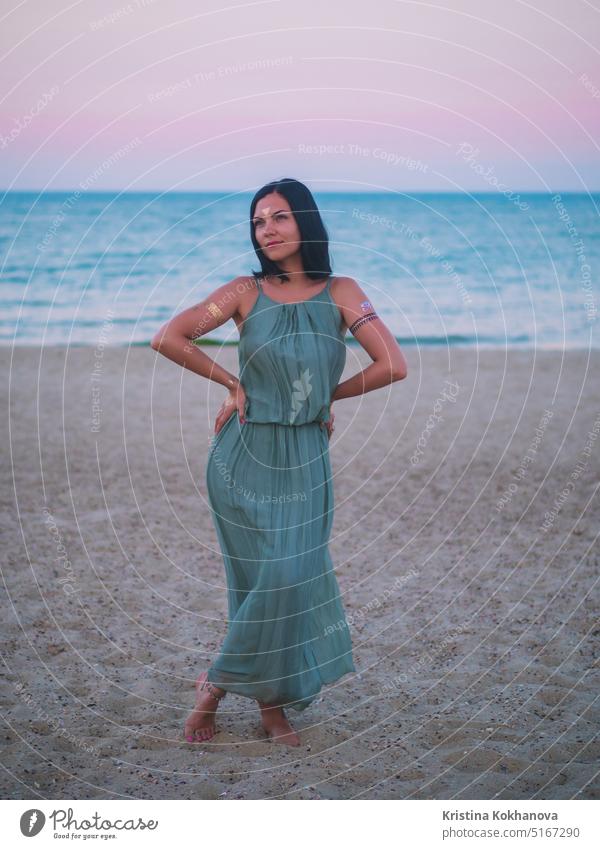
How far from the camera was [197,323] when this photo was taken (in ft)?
13.6

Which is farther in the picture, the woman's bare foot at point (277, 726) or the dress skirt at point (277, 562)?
the woman's bare foot at point (277, 726)

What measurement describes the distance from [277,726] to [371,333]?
2.02 meters

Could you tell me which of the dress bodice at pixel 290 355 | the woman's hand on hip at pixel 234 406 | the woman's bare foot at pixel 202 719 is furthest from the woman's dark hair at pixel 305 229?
the woman's bare foot at pixel 202 719

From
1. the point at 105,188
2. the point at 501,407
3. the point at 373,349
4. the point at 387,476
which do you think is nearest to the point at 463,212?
the point at 105,188

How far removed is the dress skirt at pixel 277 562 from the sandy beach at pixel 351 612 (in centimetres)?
42

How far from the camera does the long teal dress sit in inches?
161

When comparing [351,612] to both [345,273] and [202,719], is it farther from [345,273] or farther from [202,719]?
[345,273]

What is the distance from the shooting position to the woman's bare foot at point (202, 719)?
439 centimetres

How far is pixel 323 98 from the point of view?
37.3 feet

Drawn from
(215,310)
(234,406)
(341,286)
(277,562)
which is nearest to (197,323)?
(215,310)

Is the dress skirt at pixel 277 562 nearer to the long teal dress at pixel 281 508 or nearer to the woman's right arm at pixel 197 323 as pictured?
the long teal dress at pixel 281 508
